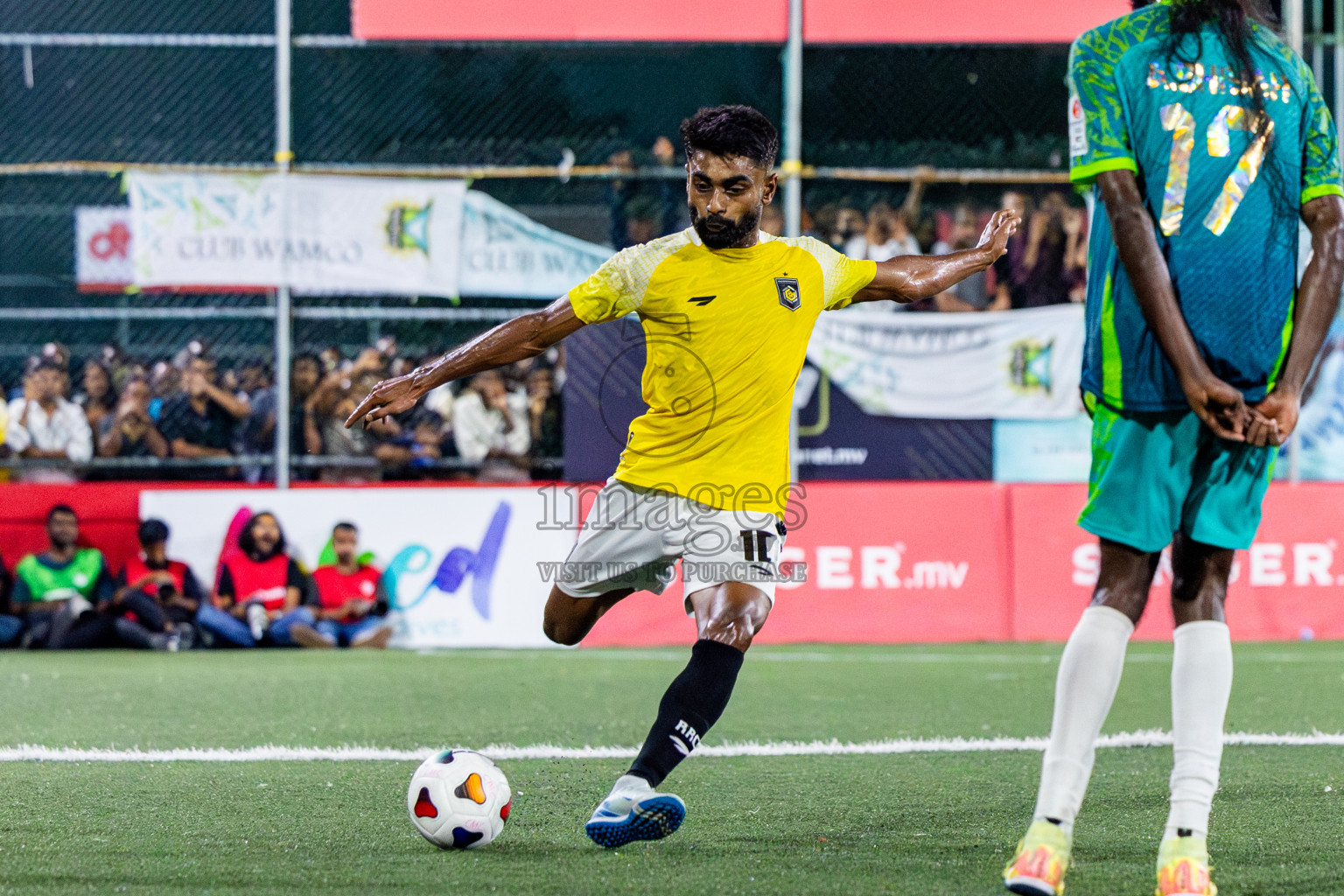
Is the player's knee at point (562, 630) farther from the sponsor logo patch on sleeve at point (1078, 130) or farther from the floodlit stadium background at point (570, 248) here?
the floodlit stadium background at point (570, 248)

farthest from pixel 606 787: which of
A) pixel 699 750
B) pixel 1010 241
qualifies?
pixel 1010 241

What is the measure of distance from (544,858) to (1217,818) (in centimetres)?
185

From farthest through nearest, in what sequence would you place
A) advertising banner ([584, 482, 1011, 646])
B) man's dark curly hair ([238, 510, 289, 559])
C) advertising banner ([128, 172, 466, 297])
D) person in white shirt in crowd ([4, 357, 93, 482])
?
person in white shirt in crowd ([4, 357, 93, 482])
advertising banner ([128, 172, 466, 297])
advertising banner ([584, 482, 1011, 646])
man's dark curly hair ([238, 510, 289, 559])

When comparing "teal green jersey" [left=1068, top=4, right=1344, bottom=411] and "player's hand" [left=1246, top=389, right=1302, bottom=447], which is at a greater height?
"teal green jersey" [left=1068, top=4, right=1344, bottom=411]

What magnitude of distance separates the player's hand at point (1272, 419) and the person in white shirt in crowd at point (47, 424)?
9671mm

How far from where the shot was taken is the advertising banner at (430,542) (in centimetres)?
1023

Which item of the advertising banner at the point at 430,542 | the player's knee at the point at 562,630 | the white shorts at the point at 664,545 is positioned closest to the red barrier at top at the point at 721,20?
the advertising banner at the point at 430,542

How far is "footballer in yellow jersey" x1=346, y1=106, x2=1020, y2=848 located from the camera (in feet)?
13.2

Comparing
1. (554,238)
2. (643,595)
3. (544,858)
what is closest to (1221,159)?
(544,858)

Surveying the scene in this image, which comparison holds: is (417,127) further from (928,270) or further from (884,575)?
(928,270)

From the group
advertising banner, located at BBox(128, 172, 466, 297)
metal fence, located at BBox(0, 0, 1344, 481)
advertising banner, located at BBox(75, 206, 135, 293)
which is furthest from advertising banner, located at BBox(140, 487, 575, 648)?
advertising banner, located at BBox(75, 206, 135, 293)

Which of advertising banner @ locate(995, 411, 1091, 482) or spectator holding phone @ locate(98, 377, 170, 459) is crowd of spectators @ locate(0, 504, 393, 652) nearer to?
spectator holding phone @ locate(98, 377, 170, 459)

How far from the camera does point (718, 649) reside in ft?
12.7

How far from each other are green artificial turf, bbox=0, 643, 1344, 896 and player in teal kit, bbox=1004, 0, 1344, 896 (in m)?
0.48
